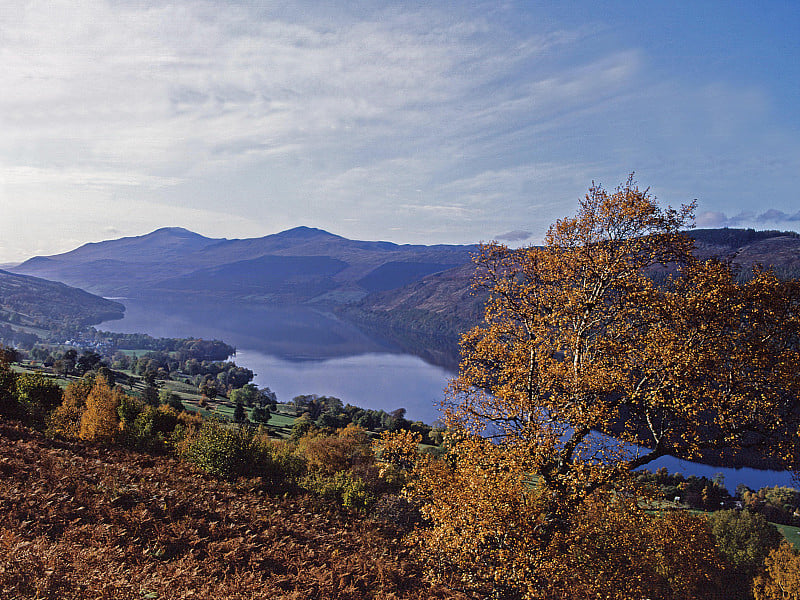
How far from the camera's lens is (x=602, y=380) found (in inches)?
367

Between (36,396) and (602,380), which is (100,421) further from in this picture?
(602,380)

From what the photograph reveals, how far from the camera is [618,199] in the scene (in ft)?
35.3

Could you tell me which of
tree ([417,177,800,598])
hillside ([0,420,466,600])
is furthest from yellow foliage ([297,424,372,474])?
tree ([417,177,800,598])

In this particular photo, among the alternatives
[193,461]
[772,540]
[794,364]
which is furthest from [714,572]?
[193,461]

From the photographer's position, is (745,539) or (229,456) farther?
(745,539)

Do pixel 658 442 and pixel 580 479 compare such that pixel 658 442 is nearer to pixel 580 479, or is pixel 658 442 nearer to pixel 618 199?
pixel 580 479

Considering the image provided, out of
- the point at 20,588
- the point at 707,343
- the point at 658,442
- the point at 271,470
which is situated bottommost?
the point at 271,470

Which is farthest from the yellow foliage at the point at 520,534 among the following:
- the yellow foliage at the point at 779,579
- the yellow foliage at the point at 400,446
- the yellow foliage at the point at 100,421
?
the yellow foliage at the point at 779,579

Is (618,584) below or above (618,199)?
below

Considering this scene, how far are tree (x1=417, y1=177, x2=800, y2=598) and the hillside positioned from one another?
2.51 metres

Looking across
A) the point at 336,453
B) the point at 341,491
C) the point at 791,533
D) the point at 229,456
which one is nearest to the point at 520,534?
the point at 229,456

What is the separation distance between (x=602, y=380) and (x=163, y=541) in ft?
30.2

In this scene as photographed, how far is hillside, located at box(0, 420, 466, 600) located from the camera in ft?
23.0

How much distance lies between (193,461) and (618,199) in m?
16.3
